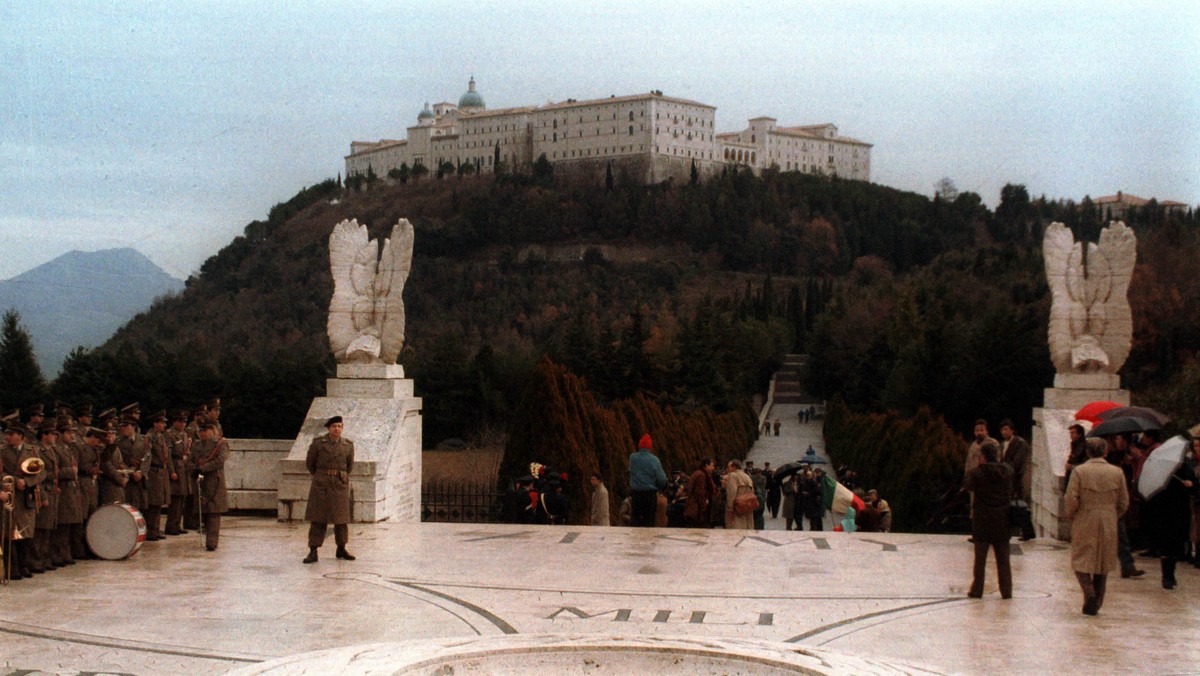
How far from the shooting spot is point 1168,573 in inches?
436

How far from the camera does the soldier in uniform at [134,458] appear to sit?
512 inches

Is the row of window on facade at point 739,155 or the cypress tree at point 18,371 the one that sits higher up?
the row of window on facade at point 739,155

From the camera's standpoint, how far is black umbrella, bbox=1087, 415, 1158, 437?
1201 centimetres

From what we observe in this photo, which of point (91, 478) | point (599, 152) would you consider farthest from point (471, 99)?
point (91, 478)

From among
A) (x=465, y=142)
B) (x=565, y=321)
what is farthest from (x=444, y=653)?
(x=465, y=142)

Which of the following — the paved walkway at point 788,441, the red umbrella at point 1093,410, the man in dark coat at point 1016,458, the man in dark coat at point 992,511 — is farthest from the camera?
the paved walkway at point 788,441

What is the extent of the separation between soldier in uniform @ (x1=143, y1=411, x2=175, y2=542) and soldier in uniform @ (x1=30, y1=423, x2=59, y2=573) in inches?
64.9

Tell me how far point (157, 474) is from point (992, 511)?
8.04 m

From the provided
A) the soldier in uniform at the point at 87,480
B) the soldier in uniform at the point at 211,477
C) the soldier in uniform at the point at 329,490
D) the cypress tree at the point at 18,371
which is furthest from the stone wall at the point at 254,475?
the cypress tree at the point at 18,371

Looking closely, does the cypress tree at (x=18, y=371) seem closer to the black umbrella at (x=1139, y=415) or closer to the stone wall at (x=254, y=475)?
the stone wall at (x=254, y=475)

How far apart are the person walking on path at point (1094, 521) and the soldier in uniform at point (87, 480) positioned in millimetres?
8395

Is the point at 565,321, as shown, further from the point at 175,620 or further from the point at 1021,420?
the point at 175,620

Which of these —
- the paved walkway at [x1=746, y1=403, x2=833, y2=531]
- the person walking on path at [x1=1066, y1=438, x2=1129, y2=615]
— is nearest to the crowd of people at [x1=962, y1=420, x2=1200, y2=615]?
the person walking on path at [x1=1066, y1=438, x2=1129, y2=615]

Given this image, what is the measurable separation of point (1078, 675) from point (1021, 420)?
32.6 m
